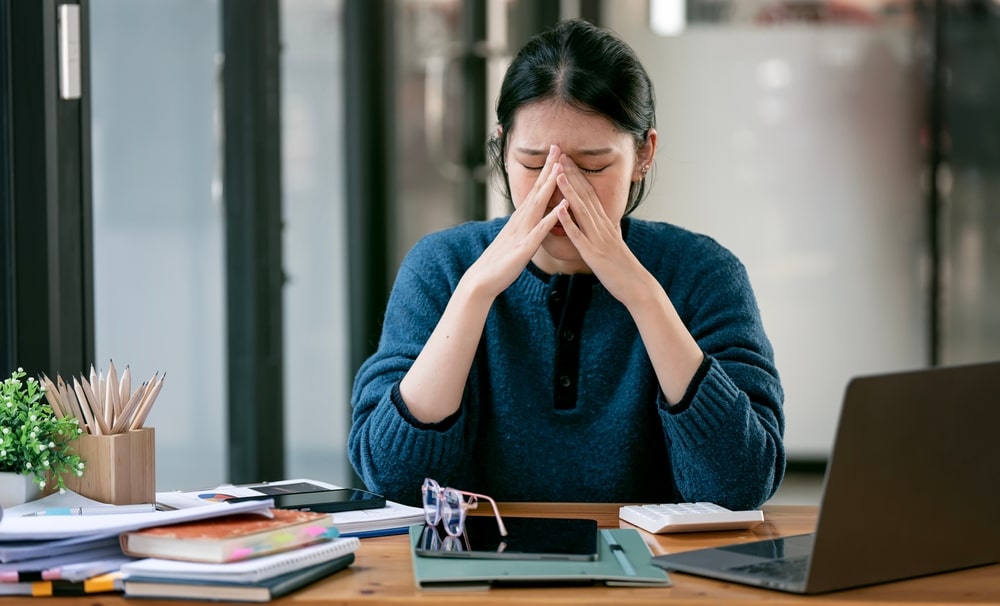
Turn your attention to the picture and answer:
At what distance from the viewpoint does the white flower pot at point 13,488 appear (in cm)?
123

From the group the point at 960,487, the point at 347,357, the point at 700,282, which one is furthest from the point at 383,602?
the point at 347,357

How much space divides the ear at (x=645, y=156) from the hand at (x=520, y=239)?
0.19m

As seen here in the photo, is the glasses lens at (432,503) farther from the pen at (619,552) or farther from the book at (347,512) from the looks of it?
the pen at (619,552)

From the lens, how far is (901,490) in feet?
3.45

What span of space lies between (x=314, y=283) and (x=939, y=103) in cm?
228

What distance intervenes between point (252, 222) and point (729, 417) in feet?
4.73

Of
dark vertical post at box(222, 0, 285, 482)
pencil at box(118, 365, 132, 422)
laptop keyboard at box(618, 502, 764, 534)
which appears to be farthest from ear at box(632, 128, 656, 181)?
dark vertical post at box(222, 0, 285, 482)

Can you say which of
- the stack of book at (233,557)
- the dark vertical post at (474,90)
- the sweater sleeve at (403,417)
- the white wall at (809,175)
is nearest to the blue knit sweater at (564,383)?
the sweater sleeve at (403,417)

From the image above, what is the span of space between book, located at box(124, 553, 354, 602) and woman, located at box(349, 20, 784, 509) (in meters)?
0.53

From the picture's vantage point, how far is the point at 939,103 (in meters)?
4.13

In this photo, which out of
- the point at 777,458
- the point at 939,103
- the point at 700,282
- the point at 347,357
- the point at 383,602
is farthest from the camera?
the point at 939,103

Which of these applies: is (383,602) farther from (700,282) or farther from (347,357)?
(347,357)

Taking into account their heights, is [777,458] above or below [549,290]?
below

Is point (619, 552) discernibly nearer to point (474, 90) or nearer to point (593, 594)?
point (593, 594)
